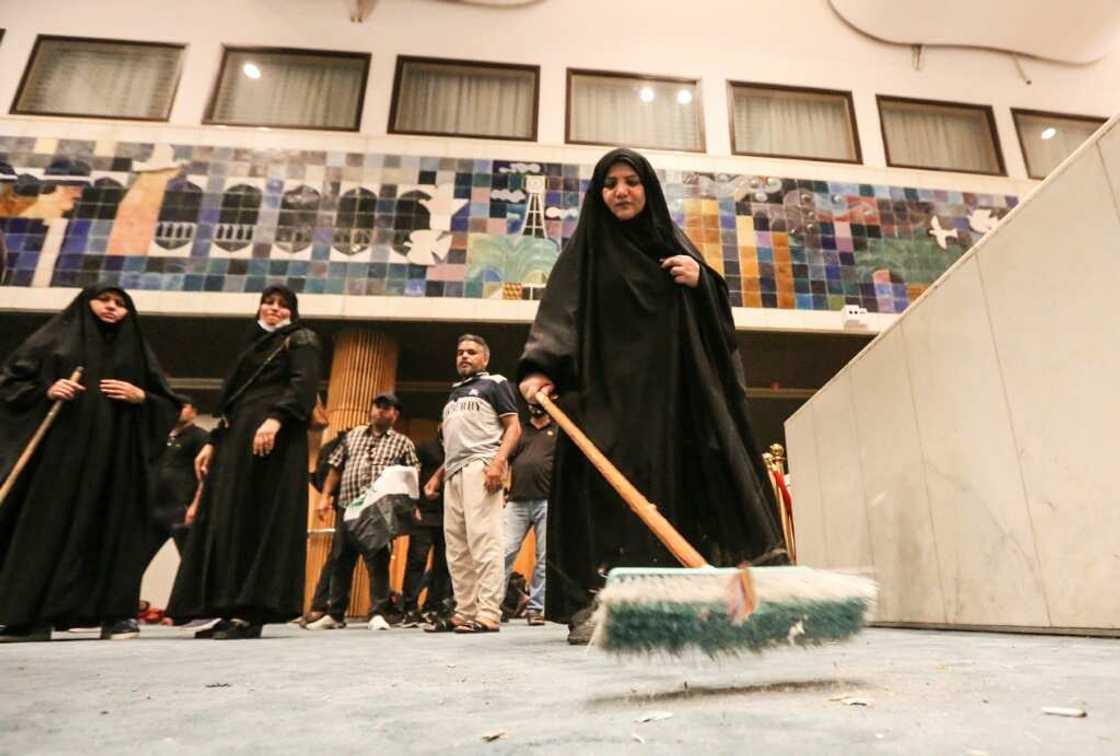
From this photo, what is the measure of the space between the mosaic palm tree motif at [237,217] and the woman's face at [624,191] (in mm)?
5599

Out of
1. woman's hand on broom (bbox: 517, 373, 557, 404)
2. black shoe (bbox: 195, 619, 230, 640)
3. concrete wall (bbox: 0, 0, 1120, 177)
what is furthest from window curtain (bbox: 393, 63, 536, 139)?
woman's hand on broom (bbox: 517, 373, 557, 404)

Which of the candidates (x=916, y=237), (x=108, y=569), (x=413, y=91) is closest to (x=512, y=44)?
(x=413, y=91)

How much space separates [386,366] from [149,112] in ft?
12.7

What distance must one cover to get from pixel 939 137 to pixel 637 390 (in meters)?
8.01

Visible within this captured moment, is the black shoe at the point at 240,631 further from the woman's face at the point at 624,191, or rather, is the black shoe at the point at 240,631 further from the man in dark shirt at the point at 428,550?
the woman's face at the point at 624,191

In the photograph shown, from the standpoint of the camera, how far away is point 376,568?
4543 mm

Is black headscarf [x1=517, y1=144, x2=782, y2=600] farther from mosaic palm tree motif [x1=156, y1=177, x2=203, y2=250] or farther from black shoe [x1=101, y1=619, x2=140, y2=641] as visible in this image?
mosaic palm tree motif [x1=156, y1=177, x2=203, y2=250]

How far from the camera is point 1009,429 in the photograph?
2.68m

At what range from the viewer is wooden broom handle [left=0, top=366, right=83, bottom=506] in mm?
2913

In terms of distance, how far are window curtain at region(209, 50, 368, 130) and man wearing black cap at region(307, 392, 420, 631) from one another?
4.24 metres

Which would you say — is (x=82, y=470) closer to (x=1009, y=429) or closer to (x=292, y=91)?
(x=1009, y=429)

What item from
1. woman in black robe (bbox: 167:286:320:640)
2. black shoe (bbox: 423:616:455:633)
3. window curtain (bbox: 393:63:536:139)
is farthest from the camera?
window curtain (bbox: 393:63:536:139)

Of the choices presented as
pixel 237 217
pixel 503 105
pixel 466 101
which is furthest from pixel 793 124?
pixel 237 217

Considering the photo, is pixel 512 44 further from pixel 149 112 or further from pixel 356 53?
pixel 149 112
